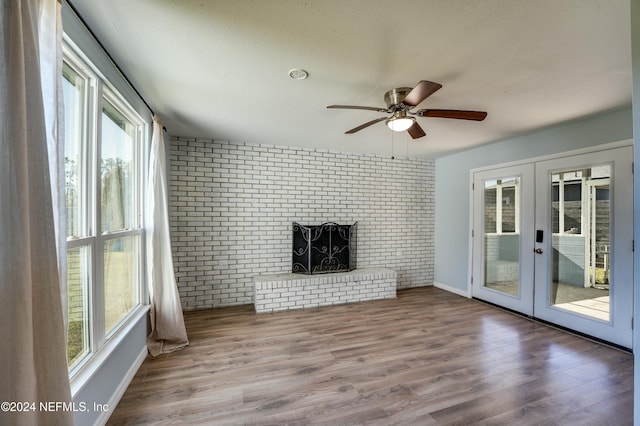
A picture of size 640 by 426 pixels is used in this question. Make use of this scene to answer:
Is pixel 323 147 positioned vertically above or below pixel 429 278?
above

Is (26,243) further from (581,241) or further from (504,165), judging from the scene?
(504,165)

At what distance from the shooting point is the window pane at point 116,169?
6.70ft

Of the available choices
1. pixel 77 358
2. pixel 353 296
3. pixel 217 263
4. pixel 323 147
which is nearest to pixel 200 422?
pixel 77 358

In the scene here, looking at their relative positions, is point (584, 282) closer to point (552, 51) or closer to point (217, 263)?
point (552, 51)

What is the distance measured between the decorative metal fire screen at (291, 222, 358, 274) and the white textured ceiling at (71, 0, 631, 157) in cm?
196

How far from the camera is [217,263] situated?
4.00 m

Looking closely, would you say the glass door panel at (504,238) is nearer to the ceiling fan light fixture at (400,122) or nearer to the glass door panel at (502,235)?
the glass door panel at (502,235)

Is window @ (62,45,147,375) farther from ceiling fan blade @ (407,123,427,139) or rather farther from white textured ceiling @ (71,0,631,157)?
ceiling fan blade @ (407,123,427,139)

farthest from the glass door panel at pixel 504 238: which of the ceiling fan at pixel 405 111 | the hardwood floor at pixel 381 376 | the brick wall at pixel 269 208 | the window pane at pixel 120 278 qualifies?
the window pane at pixel 120 278

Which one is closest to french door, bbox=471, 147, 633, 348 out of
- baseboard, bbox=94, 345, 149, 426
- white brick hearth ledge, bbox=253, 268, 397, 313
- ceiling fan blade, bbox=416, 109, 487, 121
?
white brick hearth ledge, bbox=253, 268, 397, 313

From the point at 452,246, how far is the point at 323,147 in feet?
9.99

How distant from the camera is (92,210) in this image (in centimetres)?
176

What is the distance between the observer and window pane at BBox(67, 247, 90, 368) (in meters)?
1.59

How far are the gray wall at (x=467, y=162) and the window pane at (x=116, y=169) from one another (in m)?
4.91
